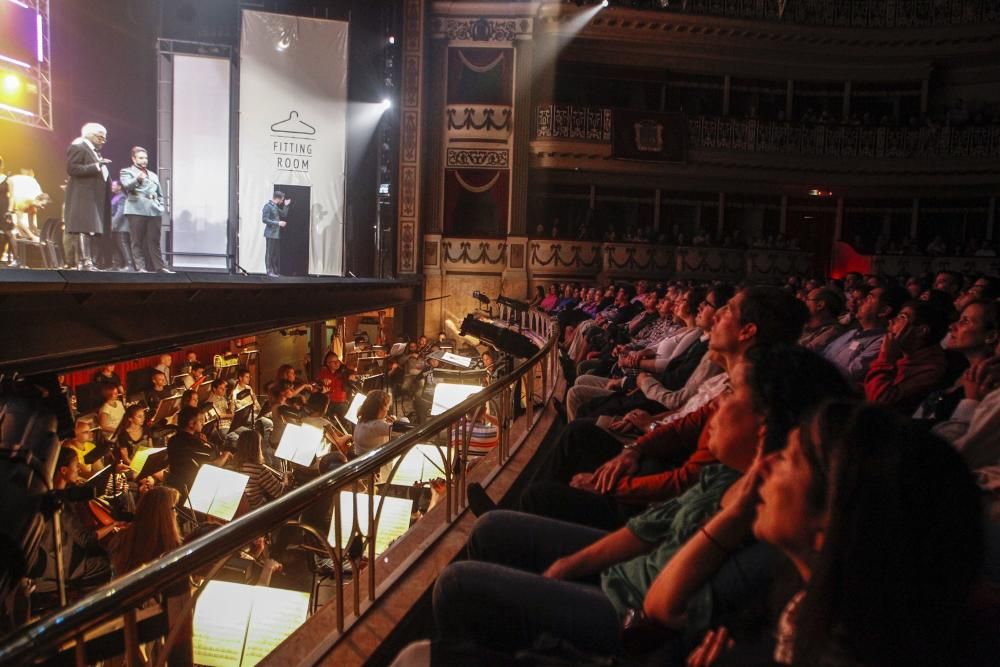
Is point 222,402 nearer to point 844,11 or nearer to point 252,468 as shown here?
point 252,468

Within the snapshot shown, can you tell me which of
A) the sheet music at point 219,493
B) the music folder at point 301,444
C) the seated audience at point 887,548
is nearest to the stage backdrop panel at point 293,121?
the music folder at point 301,444

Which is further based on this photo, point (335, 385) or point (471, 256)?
point (471, 256)

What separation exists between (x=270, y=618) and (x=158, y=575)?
223cm

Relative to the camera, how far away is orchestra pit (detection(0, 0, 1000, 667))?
1.53 metres

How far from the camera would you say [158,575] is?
58.7 inches

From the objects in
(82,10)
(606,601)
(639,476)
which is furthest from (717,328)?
(82,10)

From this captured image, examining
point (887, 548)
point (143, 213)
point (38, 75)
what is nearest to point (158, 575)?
point (887, 548)

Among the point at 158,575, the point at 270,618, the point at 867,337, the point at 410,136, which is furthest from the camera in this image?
the point at 410,136

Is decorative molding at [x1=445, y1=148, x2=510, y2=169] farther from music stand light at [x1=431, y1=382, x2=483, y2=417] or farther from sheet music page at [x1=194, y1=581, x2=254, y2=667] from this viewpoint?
sheet music page at [x1=194, y1=581, x2=254, y2=667]

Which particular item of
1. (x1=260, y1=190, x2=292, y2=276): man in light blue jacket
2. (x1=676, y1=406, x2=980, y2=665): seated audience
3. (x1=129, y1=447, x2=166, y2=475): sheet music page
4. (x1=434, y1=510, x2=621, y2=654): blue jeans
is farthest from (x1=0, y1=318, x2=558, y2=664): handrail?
(x1=260, y1=190, x2=292, y2=276): man in light blue jacket

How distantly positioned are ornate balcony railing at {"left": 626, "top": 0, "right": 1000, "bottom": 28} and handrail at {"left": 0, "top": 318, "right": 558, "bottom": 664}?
18.6 m

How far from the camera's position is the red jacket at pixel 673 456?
252 centimetres

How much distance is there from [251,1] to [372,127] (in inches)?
152

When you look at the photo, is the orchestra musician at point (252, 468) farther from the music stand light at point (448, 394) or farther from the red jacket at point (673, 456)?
the red jacket at point (673, 456)
